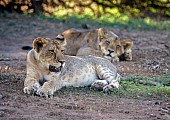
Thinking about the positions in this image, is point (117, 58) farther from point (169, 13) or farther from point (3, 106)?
point (169, 13)

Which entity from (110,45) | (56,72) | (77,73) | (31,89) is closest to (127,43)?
(110,45)

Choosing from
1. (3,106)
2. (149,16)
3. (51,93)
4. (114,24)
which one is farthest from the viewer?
(149,16)

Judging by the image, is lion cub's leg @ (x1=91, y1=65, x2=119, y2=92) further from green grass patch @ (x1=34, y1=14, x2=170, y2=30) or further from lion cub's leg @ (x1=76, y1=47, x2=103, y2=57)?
green grass patch @ (x1=34, y1=14, x2=170, y2=30)

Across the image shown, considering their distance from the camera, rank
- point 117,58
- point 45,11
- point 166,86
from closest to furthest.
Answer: point 166,86, point 117,58, point 45,11

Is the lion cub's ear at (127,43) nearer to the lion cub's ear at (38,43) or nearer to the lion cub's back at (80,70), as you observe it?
the lion cub's back at (80,70)

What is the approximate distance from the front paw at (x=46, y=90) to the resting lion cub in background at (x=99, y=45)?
2.74 metres

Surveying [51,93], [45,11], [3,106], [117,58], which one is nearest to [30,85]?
[51,93]

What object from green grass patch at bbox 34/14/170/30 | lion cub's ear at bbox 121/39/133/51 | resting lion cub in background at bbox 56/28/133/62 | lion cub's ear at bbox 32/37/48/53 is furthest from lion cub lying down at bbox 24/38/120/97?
green grass patch at bbox 34/14/170/30

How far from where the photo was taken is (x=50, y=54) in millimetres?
5738

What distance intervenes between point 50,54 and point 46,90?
400 mm

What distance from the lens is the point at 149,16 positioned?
15.6 metres

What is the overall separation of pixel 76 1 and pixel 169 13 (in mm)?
2501

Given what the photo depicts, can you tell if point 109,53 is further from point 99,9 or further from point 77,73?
point 99,9

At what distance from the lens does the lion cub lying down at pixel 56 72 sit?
5.70m
